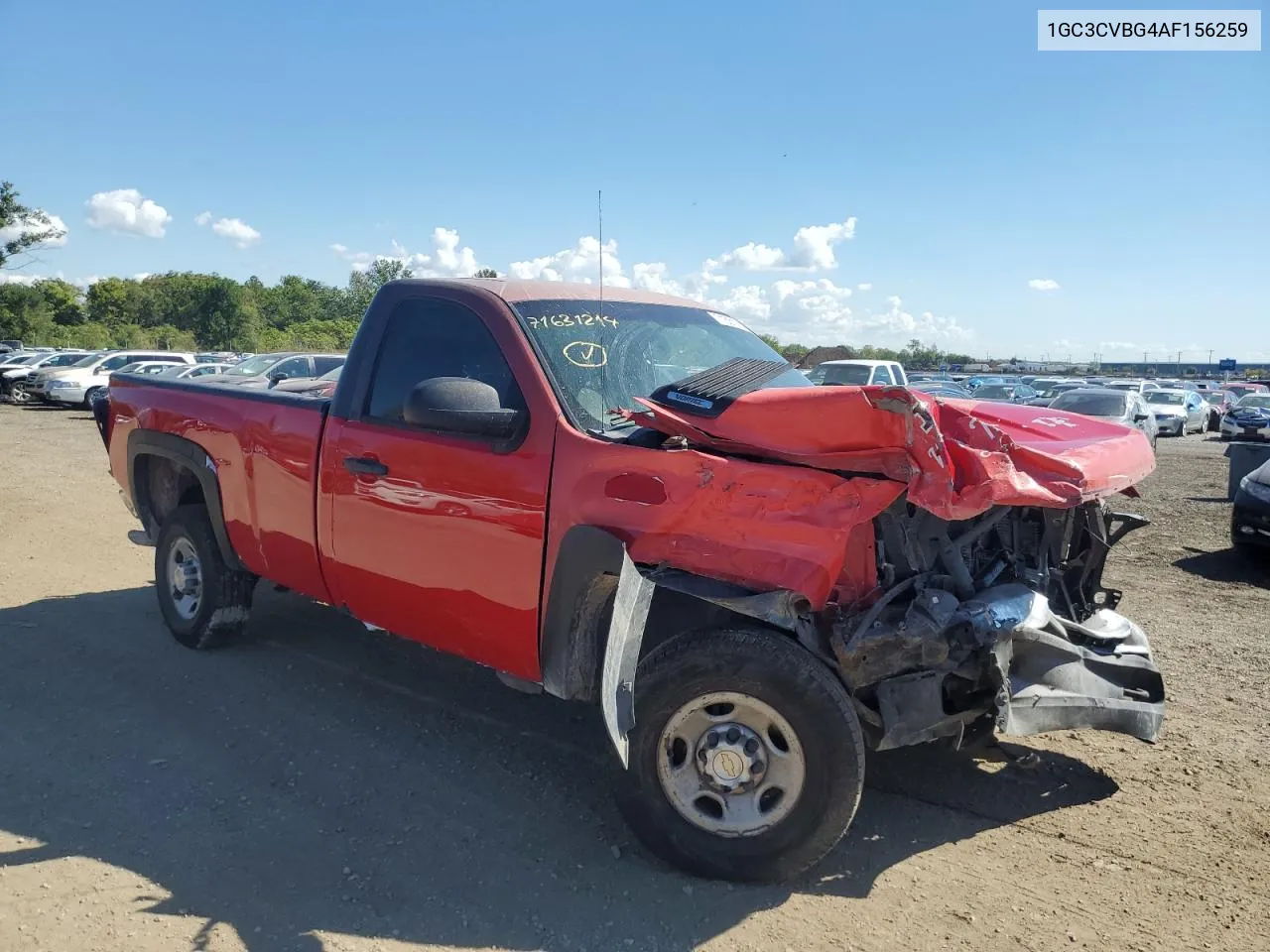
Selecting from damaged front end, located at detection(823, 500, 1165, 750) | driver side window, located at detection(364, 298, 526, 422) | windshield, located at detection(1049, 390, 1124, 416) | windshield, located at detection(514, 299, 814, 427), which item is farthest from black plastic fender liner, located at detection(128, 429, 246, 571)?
windshield, located at detection(1049, 390, 1124, 416)

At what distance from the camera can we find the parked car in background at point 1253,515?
8242mm

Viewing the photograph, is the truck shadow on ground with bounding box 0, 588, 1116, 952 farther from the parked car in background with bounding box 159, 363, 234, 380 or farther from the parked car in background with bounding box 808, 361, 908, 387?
the parked car in background with bounding box 159, 363, 234, 380

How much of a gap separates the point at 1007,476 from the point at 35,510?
10242mm

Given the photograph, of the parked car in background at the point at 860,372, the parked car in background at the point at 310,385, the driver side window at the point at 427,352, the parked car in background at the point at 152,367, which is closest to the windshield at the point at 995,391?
the parked car in background at the point at 860,372

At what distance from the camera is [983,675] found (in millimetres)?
3068

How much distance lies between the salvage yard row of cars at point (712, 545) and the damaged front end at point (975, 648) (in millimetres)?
11

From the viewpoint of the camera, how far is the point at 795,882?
315 cm

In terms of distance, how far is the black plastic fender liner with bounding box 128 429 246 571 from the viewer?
5.19 metres

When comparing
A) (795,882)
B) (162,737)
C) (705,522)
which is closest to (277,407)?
(162,737)

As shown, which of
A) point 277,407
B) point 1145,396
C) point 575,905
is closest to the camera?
point 575,905

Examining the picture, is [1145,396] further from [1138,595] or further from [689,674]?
[689,674]

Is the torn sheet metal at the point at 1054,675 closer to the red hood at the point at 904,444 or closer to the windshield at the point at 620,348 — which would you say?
the red hood at the point at 904,444

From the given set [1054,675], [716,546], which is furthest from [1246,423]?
[716,546]

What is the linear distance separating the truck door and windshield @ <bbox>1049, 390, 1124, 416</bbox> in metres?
19.1
